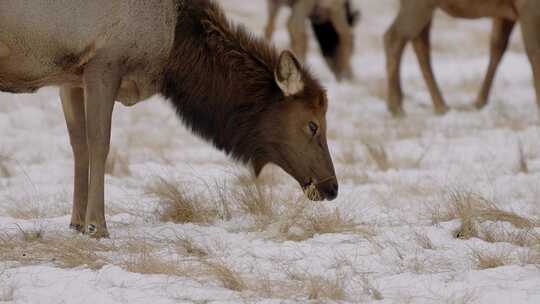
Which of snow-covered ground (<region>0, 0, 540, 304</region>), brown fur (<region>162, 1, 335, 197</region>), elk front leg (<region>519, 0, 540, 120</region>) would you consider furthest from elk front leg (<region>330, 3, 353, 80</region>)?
brown fur (<region>162, 1, 335, 197</region>)

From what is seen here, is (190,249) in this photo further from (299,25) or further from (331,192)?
(299,25)

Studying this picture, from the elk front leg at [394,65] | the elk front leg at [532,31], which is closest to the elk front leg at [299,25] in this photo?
the elk front leg at [394,65]

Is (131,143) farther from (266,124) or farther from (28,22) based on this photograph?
(28,22)

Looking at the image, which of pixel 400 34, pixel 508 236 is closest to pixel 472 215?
pixel 508 236

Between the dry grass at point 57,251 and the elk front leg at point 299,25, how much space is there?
10361mm

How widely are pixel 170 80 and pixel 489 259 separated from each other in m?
2.48

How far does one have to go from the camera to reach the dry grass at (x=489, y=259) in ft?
17.7

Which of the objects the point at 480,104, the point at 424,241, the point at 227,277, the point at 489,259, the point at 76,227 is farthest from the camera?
the point at 480,104

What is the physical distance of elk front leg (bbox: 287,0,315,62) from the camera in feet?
53.5

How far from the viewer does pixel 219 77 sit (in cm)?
691

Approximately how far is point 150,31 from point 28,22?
0.77 meters

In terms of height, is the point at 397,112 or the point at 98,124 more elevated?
the point at 397,112

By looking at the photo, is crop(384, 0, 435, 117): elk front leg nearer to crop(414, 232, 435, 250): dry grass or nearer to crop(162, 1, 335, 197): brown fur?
Answer: crop(162, 1, 335, 197): brown fur

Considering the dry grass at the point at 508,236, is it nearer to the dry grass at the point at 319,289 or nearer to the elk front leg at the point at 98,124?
the dry grass at the point at 319,289
